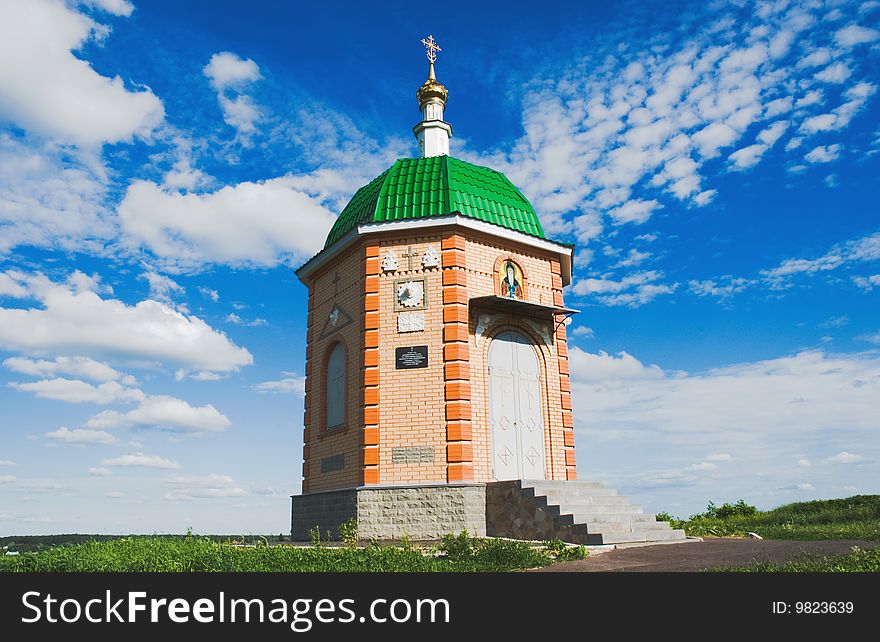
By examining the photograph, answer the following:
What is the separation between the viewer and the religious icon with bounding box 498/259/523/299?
17594 mm

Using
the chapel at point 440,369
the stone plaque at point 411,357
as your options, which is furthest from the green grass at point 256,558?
the stone plaque at point 411,357

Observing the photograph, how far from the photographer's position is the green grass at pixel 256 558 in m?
A: 8.70

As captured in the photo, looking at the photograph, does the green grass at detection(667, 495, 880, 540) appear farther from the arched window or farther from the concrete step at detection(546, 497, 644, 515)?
the arched window

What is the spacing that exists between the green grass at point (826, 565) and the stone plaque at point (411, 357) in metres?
8.75

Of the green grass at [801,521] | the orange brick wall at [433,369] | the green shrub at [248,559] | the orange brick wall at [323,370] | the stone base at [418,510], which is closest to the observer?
the green shrub at [248,559]

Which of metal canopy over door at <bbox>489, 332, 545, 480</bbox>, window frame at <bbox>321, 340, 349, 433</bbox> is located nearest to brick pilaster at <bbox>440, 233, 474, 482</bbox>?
metal canopy over door at <bbox>489, 332, 545, 480</bbox>

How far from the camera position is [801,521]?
58.4 ft

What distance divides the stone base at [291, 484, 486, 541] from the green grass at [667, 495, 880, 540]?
5717 mm

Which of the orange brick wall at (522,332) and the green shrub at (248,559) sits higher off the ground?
the orange brick wall at (522,332)

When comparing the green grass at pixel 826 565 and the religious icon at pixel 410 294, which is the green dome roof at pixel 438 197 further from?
the green grass at pixel 826 565

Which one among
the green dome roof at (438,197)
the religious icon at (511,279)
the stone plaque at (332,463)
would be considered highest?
the green dome roof at (438,197)

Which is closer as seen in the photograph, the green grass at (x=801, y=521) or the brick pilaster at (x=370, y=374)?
the green grass at (x=801, y=521)
